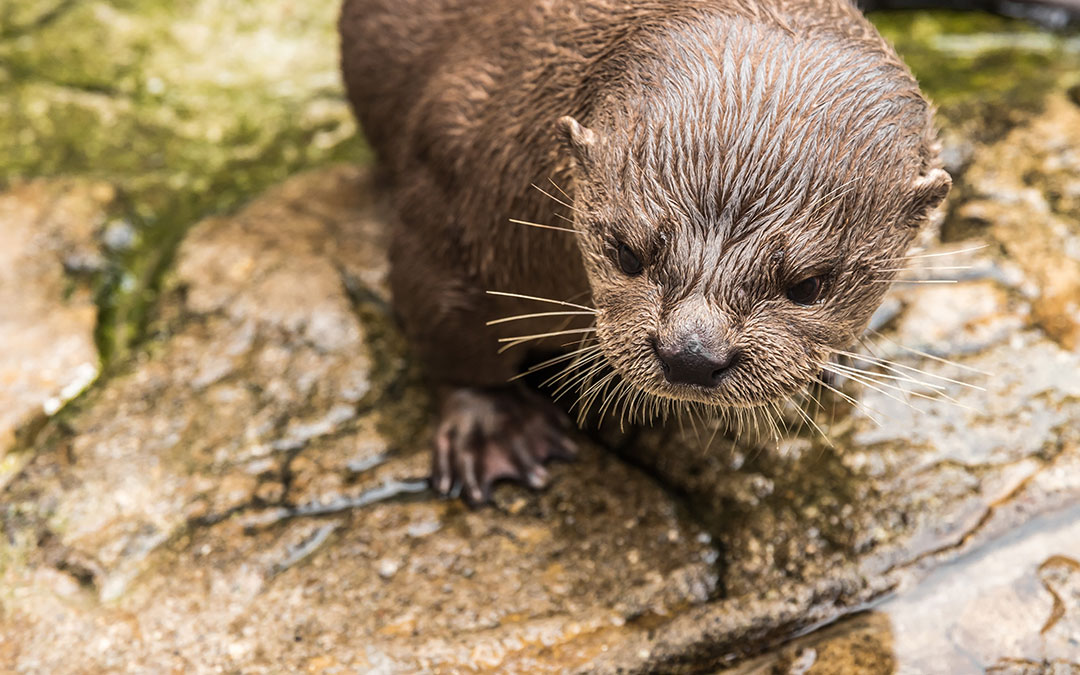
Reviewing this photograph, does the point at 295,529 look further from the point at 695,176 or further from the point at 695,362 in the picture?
the point at 695,176

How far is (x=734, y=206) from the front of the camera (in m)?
1.87

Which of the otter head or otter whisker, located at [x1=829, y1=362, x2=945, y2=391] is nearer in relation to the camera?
the otter head

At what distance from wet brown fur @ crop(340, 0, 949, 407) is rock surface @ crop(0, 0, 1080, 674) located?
0.38 m

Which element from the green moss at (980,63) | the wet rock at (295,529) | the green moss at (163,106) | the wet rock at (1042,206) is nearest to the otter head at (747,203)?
the wet rock at (295,529)

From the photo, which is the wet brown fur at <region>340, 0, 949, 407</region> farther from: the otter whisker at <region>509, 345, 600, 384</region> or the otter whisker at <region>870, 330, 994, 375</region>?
the otter whisker at <region>870, 330, 994, 375</region>

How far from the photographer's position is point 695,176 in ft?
6.17

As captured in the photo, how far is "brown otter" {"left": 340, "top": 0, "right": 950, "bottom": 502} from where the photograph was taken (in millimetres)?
1874

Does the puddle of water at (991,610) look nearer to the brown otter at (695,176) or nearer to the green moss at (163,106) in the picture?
the brown otter at (695,176)

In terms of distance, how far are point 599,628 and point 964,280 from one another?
1.41 metres

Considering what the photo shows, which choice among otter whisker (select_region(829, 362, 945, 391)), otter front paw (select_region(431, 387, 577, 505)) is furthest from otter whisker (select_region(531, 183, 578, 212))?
otter front paw (select_region(431, 387, 577, 505))

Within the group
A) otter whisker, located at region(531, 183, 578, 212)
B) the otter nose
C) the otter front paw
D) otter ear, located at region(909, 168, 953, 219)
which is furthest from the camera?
the otter front paw

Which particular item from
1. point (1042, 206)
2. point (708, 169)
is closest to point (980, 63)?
point (1042, 206)

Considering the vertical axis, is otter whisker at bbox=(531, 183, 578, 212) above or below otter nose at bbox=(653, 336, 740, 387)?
above

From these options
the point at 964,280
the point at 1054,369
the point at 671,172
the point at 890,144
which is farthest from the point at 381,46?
the point at 1054,369
